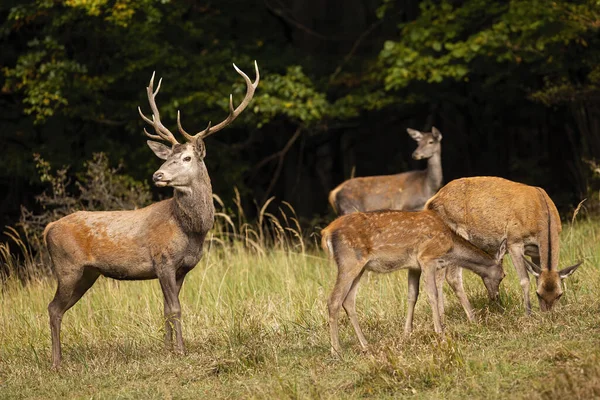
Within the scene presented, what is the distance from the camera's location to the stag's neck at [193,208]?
8070mm

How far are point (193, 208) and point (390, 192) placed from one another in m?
5.92

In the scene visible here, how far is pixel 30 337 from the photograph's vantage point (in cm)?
903

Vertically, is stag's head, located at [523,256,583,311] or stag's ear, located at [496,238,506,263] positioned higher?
stag's ear, located at [496,238,506,263]

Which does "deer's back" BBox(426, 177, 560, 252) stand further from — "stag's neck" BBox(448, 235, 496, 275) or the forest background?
the forest background

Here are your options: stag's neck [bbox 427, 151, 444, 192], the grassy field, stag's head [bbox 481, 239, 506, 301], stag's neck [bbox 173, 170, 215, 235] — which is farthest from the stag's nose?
stag's neck [bbox 427, 151, 444, 192]

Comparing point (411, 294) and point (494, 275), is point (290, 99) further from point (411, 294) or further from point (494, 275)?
point (411, 294)

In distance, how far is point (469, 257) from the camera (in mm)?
7770

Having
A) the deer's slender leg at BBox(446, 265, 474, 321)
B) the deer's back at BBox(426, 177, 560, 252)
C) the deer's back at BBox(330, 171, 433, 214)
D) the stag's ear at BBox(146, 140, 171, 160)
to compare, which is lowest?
the deer's back at BBox(330, 171, 433, 214)

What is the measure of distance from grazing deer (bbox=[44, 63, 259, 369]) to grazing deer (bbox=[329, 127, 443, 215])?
552cm

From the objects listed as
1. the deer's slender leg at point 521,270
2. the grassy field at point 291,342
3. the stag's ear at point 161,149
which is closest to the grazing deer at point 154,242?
the stag's ear at point 161,149

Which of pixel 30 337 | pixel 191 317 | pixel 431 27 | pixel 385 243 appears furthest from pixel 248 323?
pixel 431 27

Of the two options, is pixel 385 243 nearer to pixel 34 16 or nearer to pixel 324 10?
pixel 34 16

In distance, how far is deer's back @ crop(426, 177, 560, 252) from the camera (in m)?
8.09

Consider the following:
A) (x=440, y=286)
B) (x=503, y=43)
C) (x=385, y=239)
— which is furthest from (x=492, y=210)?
(x=503, y=43)
